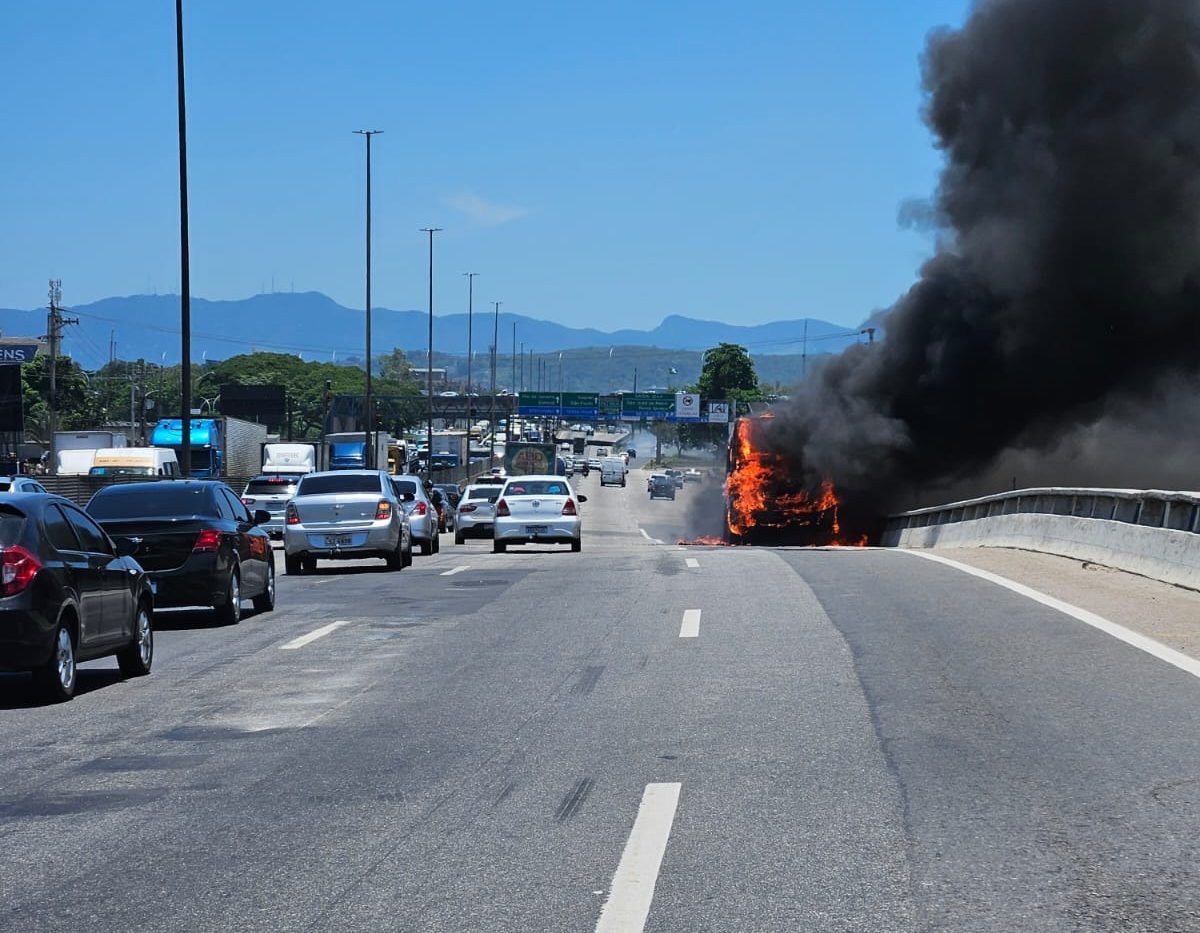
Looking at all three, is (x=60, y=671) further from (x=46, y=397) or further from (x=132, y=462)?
(x=46, y=397)

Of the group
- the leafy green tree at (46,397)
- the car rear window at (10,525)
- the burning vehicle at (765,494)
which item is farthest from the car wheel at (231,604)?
the leafy green tree at (46,397)

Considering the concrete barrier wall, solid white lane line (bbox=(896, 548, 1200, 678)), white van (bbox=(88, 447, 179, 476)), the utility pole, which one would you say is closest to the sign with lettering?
the utility pole

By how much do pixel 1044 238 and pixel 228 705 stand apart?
2927cm

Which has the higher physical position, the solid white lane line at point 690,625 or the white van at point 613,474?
the solid white lane line at point 690,625

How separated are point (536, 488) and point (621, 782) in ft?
77.2

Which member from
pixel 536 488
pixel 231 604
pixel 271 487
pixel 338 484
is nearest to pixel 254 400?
pixel 271 487

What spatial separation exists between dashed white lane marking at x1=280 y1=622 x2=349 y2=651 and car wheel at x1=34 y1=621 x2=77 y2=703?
3.07m

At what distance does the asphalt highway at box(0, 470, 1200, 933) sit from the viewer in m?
5.75

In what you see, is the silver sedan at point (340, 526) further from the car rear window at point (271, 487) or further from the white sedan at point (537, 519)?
the car rear window at point (271, 487)

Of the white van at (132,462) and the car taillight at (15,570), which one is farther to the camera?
the white van at (132,462)

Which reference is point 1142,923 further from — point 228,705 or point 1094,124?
point 1094,124

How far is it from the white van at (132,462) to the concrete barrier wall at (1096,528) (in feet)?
80.6

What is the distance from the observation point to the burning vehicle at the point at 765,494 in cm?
3981

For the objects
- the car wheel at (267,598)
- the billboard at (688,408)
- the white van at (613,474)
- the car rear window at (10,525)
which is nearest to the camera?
the car rear window at (10,525)
